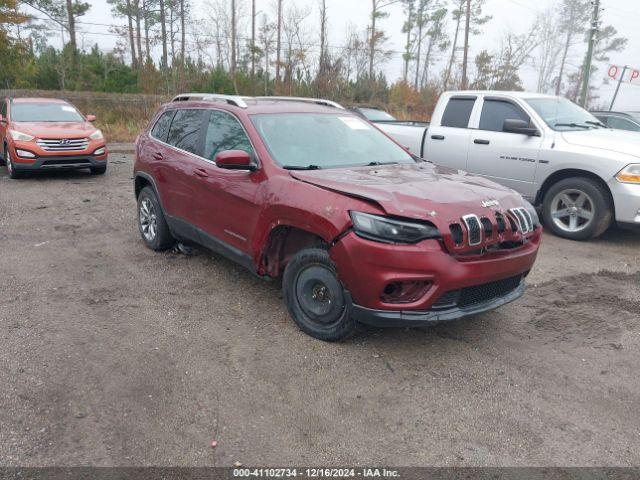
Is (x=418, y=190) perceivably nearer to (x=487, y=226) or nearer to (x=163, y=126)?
(x=487, y=226)

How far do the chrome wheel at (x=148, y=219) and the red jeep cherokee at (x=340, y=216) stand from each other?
25.7 inches

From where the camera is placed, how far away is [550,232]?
709 cm

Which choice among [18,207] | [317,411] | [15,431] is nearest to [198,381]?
[317,411]

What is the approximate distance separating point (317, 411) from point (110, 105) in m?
23.2

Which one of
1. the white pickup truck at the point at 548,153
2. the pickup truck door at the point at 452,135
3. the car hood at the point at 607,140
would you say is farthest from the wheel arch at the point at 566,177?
the pickup truck door at the point at 452,135

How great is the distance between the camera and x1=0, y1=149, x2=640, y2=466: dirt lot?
8.93 feet

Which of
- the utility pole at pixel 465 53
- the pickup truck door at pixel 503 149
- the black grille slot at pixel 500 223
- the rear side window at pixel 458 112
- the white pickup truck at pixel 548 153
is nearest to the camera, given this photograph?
the black grille slot at pixel 500 223

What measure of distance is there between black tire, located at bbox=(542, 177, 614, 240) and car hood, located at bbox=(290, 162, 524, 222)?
3.04 meters

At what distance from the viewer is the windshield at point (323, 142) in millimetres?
4258

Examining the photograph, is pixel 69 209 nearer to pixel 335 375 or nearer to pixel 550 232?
pixel 335 375

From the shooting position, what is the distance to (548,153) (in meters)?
6.79

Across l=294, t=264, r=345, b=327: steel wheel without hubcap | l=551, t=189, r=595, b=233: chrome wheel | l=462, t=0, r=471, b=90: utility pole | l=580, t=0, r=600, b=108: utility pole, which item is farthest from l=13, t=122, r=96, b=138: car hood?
l=462, t=0, r=471, b=90: utility pole

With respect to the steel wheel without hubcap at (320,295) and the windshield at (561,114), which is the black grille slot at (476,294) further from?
the windshield at (561,114)

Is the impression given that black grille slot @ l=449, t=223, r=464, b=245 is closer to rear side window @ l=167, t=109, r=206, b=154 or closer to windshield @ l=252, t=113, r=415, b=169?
windshield @ l=252, t=113, r=415, b=169
